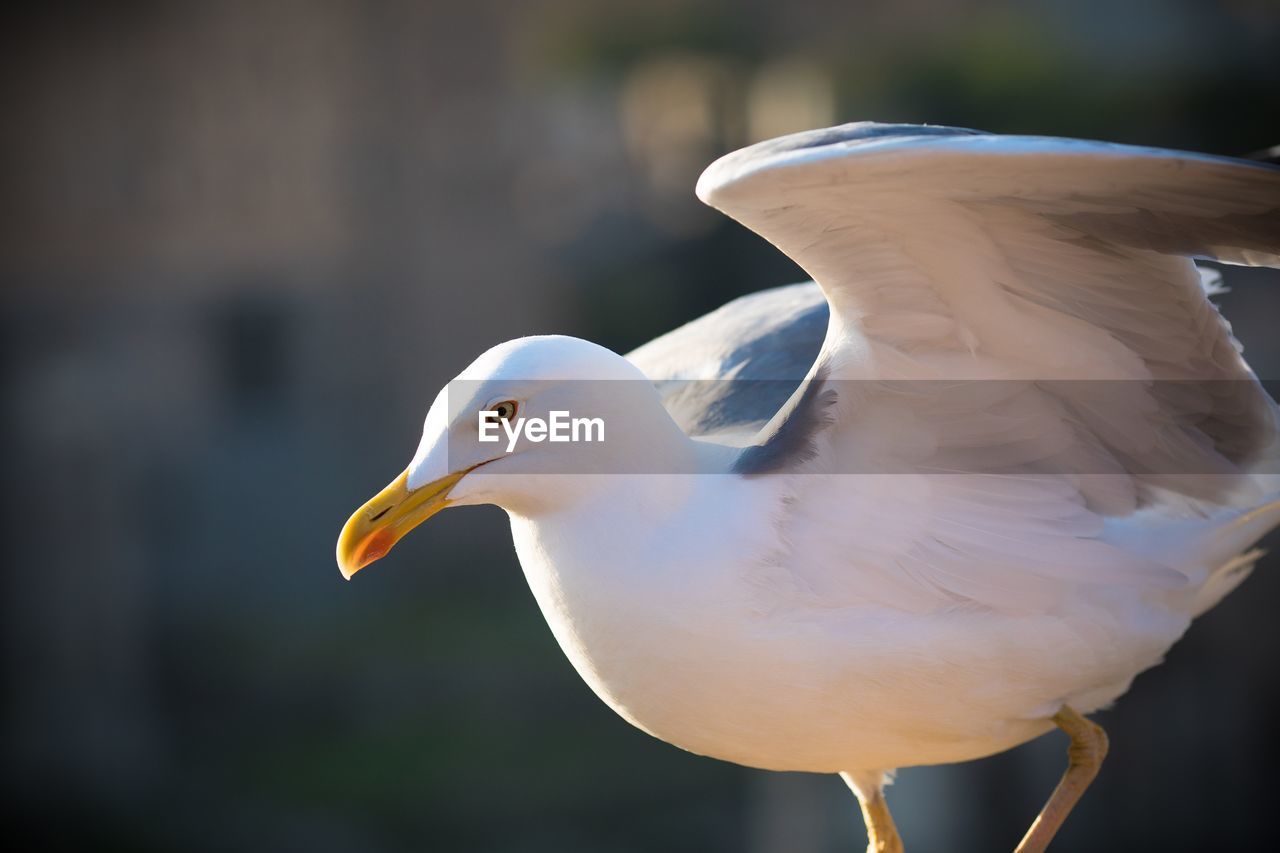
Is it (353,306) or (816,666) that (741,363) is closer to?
(816,666)

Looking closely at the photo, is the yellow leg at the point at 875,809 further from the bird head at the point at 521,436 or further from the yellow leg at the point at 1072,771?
the bird head at the point at 521,436

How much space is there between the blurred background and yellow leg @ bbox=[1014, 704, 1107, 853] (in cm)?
334

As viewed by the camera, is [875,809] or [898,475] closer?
[898,475]

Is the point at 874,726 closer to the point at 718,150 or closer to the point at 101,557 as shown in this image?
the point at 101,557

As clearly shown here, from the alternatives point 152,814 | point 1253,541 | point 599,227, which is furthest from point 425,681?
point 1253,541

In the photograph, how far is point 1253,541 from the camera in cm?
133

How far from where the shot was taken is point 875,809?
1376 mm

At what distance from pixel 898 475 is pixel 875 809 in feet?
1.22

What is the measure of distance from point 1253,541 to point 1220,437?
14 centimetres

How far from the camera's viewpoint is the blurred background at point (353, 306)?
4938 millimetres

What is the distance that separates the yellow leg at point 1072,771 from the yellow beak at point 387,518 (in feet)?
1.77

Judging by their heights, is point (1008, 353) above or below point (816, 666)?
above

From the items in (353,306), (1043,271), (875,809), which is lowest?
(353,306)

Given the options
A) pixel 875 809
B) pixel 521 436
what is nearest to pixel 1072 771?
pixel 875 809
